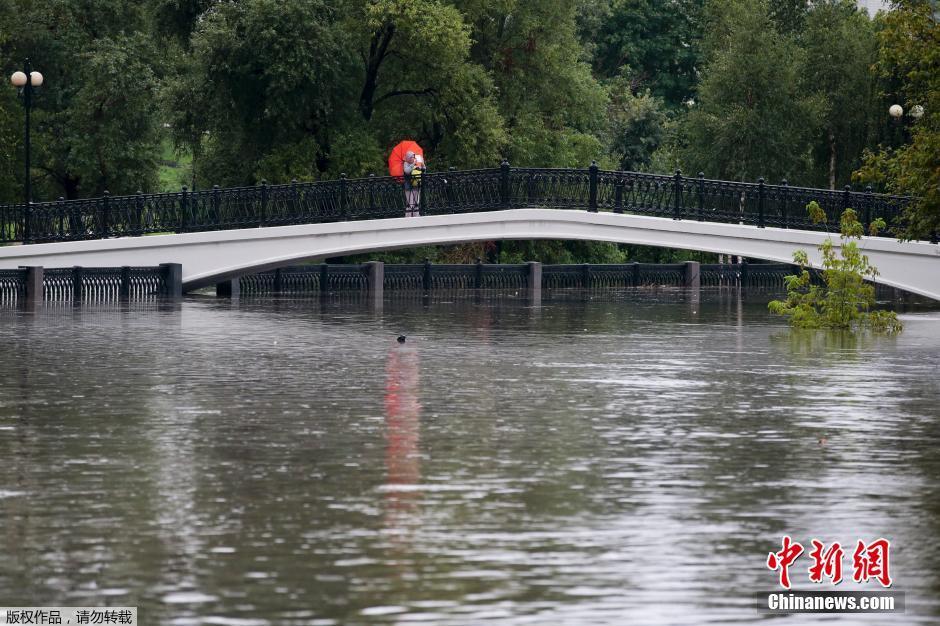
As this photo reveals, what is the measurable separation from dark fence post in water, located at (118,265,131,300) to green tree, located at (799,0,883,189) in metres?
28.6

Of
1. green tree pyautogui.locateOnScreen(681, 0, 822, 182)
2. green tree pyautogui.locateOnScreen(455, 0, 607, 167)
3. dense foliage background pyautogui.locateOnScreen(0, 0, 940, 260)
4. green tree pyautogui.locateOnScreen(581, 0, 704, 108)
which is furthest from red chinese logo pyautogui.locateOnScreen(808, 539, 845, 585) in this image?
green tree pyautogui.locateOnScreen(581, 0, 704, 108)

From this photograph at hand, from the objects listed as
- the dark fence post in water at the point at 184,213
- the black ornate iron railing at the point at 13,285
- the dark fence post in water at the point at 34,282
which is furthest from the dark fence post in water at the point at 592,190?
the black ornate iron railing at the point at 13,285

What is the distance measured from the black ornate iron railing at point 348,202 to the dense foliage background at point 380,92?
4519 mm

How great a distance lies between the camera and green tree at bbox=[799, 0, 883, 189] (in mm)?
61525

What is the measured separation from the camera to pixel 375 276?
159 feet

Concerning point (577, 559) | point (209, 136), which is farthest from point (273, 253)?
point (577, 559)

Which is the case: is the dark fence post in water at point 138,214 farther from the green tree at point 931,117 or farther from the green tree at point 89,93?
the green tree at point 931,117

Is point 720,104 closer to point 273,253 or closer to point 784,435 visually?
point 273,253

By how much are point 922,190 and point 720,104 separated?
37261 millimetres

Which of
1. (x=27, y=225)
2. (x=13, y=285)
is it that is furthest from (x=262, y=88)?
(x=13, y=285)

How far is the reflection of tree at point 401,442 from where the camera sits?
428 inches

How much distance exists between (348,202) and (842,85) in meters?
26.9

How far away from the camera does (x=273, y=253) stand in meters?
41.9

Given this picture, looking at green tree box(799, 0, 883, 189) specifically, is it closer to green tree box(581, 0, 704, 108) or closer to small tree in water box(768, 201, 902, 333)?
green tree box(581, 0, 704, 108)
